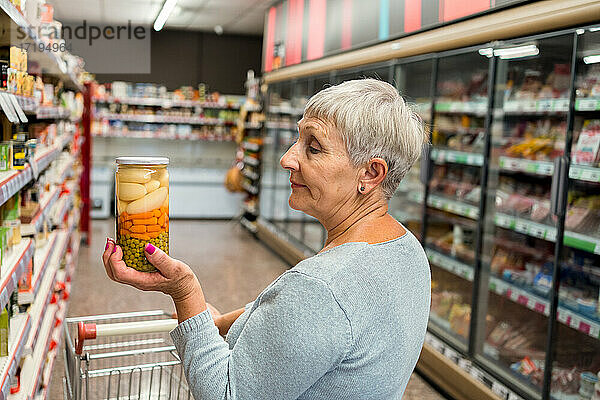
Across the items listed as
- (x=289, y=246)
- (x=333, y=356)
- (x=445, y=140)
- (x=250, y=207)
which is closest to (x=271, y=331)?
(x=333, y=356)

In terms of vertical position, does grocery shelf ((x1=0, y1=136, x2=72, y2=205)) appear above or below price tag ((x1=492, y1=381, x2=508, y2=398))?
above

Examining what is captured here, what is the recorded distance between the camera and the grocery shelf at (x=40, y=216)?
10.1ft

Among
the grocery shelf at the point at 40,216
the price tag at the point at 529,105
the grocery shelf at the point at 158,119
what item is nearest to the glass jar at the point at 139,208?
the grocery shelf at the point at 40,216

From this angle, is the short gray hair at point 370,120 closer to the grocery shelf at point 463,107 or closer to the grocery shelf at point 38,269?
the grocery shelf at point 38,269

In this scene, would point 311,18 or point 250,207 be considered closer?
point 311,18

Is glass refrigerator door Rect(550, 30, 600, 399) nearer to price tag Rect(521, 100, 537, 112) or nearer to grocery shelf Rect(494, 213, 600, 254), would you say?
grocery shelf Rect(494, 213, 600, 254)

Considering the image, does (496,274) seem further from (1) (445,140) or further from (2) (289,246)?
(2) (289,246)

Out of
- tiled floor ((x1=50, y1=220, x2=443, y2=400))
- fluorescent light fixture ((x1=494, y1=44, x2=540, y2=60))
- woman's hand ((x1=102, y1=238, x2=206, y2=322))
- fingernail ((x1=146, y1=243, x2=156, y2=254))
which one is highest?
fluorescent light fixture ((x1=494, y1=44, x2=540, y2=60))

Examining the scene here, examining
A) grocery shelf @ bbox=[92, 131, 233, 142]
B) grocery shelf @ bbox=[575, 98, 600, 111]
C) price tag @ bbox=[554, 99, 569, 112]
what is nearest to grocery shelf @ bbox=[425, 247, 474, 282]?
price tag @ bbox=[554, 99, 569, 112]

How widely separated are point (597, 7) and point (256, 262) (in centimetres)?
544

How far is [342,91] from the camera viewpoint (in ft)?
4.56

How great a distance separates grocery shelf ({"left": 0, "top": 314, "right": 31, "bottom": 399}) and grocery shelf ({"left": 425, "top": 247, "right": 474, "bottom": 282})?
247 cm

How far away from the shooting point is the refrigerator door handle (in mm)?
2916

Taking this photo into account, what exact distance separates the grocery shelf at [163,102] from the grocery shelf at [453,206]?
25.8 ft
